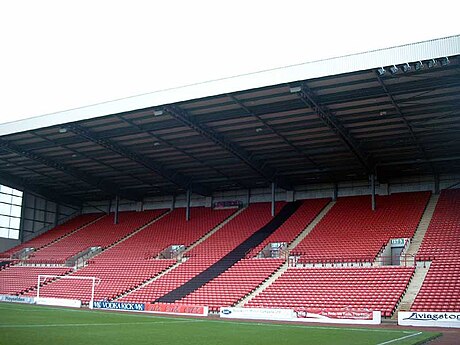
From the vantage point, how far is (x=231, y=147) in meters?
35.1

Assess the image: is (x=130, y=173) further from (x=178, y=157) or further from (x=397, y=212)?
(x=397, y=212)

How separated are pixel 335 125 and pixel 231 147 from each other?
803 centimetres

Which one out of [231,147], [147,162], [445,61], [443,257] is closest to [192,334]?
[445,61]

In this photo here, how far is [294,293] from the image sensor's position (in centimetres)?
2903

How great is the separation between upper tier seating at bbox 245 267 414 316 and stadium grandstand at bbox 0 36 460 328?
116mm

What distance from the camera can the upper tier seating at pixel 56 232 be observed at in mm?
50844

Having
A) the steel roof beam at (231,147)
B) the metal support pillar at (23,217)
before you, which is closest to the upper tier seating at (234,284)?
the steel roof beam at (231,147)

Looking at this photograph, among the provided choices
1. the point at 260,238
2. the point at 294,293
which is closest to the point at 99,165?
the point at 260,238

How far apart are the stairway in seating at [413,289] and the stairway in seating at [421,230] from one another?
1.48 meters

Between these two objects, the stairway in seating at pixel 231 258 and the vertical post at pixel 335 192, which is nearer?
the stairway in seating at pixel 231 258

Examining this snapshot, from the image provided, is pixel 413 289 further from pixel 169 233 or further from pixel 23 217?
pixel 23 217

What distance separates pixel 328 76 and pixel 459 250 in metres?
13.4

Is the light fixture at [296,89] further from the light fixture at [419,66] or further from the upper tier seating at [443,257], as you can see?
the upper tier seating at [443,257]

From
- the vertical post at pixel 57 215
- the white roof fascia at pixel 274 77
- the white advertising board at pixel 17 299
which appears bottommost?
the white advertising board at pixel 17 299
